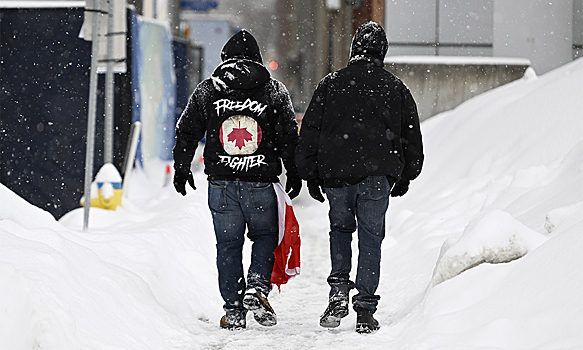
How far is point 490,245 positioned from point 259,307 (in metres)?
1.49

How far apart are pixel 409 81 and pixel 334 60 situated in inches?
169

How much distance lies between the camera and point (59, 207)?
31.7 feet

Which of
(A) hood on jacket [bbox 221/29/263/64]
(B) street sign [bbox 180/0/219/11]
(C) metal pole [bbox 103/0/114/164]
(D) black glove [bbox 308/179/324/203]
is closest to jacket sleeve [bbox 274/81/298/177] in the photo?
(D) black glove [bbox 308/179/324/203]

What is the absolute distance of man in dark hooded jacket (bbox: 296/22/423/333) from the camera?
14.2 ft

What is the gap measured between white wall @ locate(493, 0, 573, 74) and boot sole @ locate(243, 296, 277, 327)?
13.3 metres

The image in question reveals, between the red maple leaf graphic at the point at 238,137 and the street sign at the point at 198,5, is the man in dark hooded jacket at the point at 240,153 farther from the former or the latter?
the street sign at the point at 198,5

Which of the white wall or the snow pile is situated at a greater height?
the white wall

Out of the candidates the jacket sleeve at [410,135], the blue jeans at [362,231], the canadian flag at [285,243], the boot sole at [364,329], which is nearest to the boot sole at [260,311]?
the canadian flag at [285,243]

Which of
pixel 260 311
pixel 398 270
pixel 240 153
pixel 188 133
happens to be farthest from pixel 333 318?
pixel 398 270

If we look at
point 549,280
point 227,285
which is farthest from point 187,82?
point 549,280

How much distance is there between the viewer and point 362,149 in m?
4.30

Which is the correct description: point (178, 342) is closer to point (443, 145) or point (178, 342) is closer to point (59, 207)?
point (59, 207)

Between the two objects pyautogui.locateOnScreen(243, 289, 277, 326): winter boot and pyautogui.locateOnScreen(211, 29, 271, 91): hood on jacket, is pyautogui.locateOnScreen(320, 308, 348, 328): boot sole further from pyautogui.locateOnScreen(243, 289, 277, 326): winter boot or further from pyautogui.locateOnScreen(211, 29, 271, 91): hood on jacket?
pyautogui.locateOnScreen(211, 29, 271, 91): hood on jacket

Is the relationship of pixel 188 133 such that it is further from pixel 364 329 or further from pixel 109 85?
pixel 109 85
